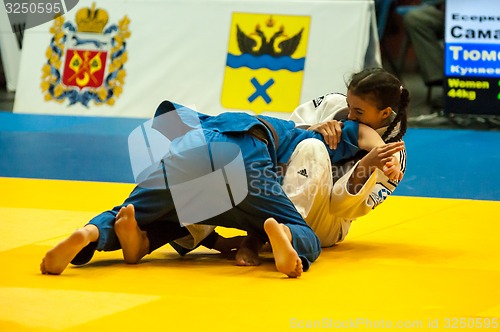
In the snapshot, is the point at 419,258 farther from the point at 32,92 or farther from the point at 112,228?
the point at 32,92

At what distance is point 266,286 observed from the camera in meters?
3.10

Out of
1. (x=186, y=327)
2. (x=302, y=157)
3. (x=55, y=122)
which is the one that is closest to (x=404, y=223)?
(x=302, y=157)

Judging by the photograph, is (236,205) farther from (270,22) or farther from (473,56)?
(473,56)

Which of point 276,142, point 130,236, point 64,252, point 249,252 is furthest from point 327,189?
point 64,252

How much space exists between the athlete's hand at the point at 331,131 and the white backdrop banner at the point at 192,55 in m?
4.15

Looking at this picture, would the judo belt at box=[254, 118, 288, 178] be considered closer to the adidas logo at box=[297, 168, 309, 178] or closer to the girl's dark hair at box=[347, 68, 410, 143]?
the adidas logo at box=[297, 168, 309, 178]

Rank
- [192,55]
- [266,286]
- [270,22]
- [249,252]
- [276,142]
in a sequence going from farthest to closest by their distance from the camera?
[192,55]
[270,22]
[276,142]
[249,252]
[266,286]

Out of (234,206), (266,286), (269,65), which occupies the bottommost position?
(269,65)

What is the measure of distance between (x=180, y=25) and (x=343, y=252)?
17.5ft

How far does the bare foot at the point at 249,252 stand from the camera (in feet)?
11.4

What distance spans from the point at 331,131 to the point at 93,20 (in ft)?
18.8

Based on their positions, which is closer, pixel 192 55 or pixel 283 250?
pixel 283 250

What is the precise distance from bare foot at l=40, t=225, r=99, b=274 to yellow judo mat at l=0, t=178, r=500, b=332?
0.05 meters

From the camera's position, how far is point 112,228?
11.0ft
